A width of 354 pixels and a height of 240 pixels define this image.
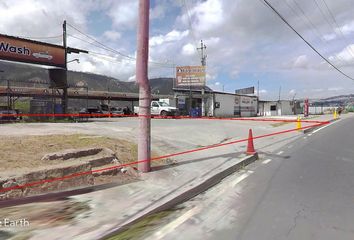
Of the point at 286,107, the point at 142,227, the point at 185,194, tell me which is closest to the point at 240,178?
the point at 185,194

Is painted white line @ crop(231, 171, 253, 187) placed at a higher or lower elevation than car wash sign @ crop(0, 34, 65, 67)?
lower

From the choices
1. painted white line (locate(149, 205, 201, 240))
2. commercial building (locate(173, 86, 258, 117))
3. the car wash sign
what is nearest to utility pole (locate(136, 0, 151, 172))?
painted white line (locate(149, 205, 201, 240))

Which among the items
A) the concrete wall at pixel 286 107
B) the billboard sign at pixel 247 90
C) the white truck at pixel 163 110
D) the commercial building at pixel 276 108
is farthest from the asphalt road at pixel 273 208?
the billboard sign at pixel 247 90

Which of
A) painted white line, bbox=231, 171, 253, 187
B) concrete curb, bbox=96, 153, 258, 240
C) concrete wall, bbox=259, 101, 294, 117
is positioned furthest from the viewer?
concrete wall, bbox=259, 101, 294, 117

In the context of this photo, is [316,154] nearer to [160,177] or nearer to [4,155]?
[160,177]

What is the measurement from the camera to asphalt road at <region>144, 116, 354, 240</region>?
5.12 meters

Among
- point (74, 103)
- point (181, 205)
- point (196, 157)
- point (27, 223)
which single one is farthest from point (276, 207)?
point (74, 103)

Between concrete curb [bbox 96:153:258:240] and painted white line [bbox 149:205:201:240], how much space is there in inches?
18.4

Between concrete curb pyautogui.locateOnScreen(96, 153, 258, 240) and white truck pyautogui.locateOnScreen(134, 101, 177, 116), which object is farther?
white truck pyautogui.locateOnScreen(134, 101, 177, 116)

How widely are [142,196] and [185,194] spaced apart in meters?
0.83

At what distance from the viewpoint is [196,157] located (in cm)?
1173

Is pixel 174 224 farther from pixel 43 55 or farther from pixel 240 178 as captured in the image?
pixel 43 55

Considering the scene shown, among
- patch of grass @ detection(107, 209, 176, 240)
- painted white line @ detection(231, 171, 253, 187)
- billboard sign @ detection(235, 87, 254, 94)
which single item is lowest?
painted white line @ detection(231, 171, 253, 187)

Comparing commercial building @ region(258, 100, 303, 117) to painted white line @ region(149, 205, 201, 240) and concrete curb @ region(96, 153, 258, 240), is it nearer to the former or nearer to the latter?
concrete curb @ region(96, 153, 258, 240)
